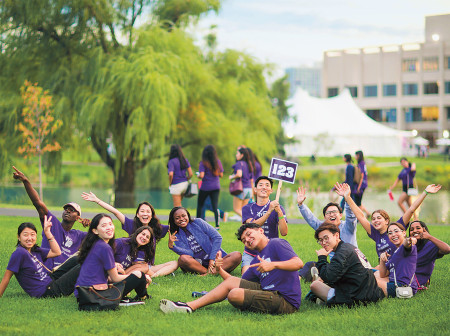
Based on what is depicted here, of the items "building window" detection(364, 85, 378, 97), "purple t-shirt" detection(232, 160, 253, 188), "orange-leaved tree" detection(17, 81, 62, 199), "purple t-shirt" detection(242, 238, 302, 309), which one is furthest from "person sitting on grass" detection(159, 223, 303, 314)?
"building window" detection(364, 85, 378, 97)

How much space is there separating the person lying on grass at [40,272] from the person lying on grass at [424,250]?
4148 millimetres

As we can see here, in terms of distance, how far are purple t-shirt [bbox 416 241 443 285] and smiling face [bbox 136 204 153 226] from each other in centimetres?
357

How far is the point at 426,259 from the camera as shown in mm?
7758

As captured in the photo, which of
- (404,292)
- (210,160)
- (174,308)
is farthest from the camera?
(210,160)

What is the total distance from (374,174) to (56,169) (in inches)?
1026

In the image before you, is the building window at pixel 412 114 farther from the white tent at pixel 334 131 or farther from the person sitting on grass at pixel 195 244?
the person sitting on grass at pixel 195 244

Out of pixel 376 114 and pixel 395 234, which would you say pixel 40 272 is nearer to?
pixel 395 234

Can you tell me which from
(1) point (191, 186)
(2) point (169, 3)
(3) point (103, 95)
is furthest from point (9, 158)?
(1) point (191, 186)

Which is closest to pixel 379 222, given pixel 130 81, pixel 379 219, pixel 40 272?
pixel 379 219

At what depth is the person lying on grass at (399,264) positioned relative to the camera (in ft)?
24.0

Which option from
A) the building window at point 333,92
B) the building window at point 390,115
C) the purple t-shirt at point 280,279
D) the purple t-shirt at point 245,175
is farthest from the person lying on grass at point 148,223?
the building window at point 333,92

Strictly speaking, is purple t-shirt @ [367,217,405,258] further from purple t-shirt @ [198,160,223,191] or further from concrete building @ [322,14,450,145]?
concrete building @ [322,14,450,145]

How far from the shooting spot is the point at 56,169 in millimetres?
24344

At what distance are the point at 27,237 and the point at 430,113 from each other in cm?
8525
